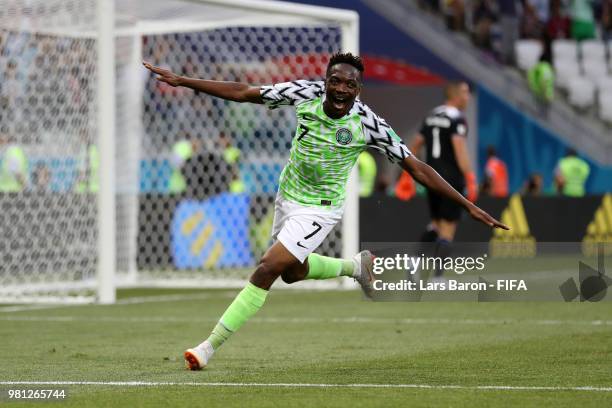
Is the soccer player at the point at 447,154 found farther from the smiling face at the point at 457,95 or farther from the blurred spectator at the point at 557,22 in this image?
the blurred spectator at the point at 557,22

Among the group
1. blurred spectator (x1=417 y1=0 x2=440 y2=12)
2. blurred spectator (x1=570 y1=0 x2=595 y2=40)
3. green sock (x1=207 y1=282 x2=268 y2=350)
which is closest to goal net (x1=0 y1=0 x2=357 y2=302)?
green sock (x1=207 y1=282 x2=268 y2=350)

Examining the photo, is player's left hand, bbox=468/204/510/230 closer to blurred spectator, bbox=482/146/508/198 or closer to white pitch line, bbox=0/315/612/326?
white pitch line, bbox=0/315/612/326

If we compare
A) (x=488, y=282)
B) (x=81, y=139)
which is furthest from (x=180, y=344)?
(x=81, y=139)

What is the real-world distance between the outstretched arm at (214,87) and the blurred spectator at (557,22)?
78.5 ft

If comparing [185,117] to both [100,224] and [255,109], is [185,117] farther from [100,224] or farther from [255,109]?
[100,224]

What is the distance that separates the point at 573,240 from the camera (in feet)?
71.3

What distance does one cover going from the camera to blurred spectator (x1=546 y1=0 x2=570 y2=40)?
A: 3103 centimetres

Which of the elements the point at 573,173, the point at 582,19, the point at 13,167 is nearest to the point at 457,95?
the point at 13,167

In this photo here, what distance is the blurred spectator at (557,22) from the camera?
3103 centimetres

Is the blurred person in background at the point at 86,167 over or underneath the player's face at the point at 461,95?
underneath

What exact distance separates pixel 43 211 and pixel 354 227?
364cm

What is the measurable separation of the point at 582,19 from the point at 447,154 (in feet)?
59.4

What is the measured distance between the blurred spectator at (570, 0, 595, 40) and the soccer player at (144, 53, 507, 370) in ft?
79.8

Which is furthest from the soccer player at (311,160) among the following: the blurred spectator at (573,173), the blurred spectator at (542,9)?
the blurred spectator at (542,9)
